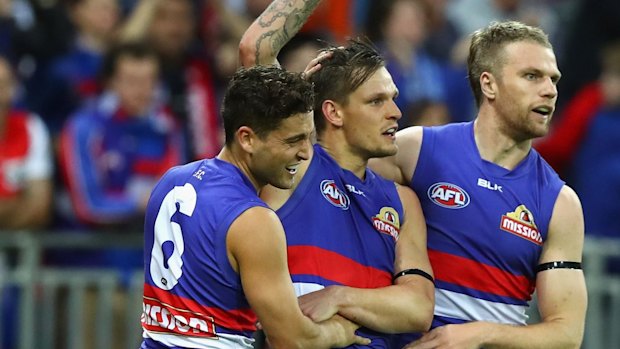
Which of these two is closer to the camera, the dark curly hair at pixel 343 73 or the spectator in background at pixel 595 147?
the dark curly hair at pixel 343 73

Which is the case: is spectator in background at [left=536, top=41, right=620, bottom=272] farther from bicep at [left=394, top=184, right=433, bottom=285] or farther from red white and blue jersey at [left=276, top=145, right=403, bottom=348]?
red white and blue jersey at [left=276, top=145, right=403, bottom=348]

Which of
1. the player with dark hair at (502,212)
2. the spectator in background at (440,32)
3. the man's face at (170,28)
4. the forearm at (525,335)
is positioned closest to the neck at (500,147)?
the player with dark hair at (502,212)

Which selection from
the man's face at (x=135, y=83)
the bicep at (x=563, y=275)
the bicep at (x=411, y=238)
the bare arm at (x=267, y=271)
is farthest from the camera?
the man's face at (x=135, y=83)

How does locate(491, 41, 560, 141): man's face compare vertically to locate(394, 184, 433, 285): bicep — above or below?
above

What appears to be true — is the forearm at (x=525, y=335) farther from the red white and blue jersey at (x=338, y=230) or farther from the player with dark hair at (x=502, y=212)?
the red white and blue jersey at (x=338, y=230)

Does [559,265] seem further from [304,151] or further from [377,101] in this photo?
[304,151]

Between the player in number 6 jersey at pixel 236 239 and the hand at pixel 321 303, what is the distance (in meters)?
0.05

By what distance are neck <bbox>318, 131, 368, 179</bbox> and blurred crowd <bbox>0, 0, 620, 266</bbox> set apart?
3.09 m

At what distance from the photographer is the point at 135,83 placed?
11523 mm

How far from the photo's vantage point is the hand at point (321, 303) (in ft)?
22.6

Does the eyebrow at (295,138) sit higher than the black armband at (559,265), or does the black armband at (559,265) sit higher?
the eyebrow at (295,138)

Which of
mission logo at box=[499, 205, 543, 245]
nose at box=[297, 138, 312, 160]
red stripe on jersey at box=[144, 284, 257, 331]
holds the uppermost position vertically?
nose at box=[297, 138, 312, 160]

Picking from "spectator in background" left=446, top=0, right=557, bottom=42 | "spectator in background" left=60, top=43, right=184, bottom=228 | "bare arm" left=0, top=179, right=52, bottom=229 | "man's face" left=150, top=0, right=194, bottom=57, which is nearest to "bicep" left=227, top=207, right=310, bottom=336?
"spectator in background" left=60, top=43, right=184, bottom=228

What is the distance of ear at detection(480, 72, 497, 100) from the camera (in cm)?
773
